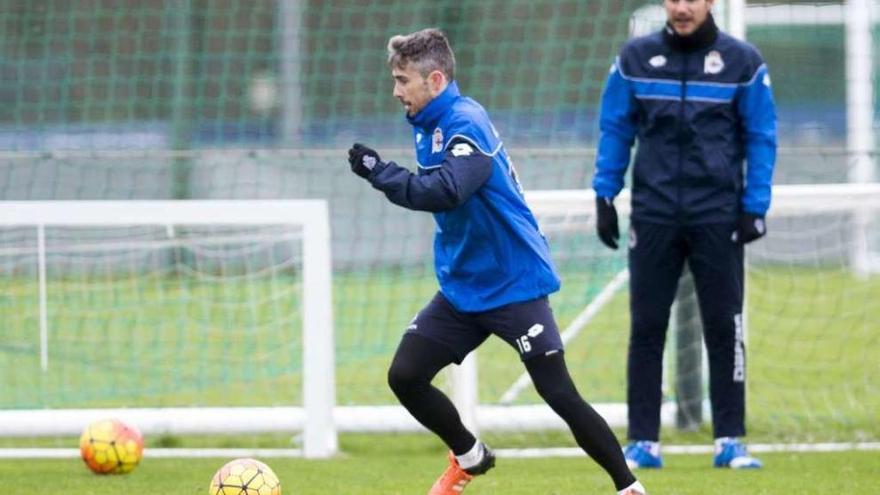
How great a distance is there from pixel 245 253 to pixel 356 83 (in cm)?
216

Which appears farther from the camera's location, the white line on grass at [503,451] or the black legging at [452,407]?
the white line on grass at [503,451]

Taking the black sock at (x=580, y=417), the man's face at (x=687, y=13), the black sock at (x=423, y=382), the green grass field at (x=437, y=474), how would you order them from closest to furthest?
the black sock at (x=580, y=417) < the black sock at (x=423, y=382) < the green grass field at (x=437, y=474) < the man's face at (x=687, y=13)

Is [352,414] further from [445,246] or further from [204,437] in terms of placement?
[445,246]

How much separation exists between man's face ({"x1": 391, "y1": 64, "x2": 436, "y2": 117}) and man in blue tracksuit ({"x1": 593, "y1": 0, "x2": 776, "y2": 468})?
1.60 m

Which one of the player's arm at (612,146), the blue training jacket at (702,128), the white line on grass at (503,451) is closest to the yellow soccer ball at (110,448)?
the white line on grass at (503,451)

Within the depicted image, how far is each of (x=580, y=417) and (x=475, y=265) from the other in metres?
0.68

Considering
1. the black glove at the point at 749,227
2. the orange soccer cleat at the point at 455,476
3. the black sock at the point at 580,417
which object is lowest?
→ the orange soccer cleat at the point at 455,476

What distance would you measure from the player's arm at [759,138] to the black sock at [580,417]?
63.8 inches

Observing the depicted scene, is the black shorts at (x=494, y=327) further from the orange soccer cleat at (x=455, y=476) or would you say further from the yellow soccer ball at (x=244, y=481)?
the yellow soccer ball at (x=244, y=481)

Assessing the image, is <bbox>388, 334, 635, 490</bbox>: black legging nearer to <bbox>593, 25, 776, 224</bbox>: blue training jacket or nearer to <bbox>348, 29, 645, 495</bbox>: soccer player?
<bbox>348, 29, 645, 495</bbox>: soccer player

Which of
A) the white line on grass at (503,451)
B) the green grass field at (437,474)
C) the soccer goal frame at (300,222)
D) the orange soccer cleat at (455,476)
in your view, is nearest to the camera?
A: the orange soccer cleat at (455,476)

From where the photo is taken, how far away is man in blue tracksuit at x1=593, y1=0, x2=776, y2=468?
24.2ft

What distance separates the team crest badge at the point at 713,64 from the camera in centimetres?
738

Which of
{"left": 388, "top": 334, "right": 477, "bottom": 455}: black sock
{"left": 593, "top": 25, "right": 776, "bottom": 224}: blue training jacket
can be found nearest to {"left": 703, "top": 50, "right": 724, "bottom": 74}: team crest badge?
{"left": 593, "top": 25, "right": 776, "bottom": 224}: blue training jacket
